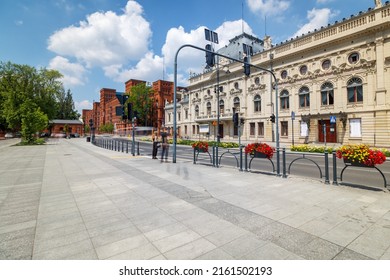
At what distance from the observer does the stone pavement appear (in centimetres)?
287

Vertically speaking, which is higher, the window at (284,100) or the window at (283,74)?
the window at (283,74)

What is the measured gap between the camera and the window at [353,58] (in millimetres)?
25062

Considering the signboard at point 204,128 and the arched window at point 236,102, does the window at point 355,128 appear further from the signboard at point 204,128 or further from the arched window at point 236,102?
the signboard at point 204,128

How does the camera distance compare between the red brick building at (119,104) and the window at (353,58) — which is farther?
the red brick building at (119,104)

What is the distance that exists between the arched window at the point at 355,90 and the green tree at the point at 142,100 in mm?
60225

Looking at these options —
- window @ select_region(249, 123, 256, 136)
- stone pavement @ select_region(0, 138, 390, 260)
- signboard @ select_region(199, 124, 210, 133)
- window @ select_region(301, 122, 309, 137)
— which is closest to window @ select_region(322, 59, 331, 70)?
window @ select_region(301, 122, 309, 137)

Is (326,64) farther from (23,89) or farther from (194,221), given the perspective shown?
(23,89)

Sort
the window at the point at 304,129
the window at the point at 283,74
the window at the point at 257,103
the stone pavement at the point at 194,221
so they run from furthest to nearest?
the window at the point at 257,103 → the window at the point at 283,74 → the window at the point at 304,129 → the stone pavement at the point at 194,221

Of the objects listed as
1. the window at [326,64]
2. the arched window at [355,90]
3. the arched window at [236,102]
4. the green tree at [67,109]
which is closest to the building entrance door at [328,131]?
the arched window at [355,90]

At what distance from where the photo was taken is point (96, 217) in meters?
4.15

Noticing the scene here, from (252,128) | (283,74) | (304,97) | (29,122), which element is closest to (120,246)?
(304,97)

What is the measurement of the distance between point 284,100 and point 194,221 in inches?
1317
